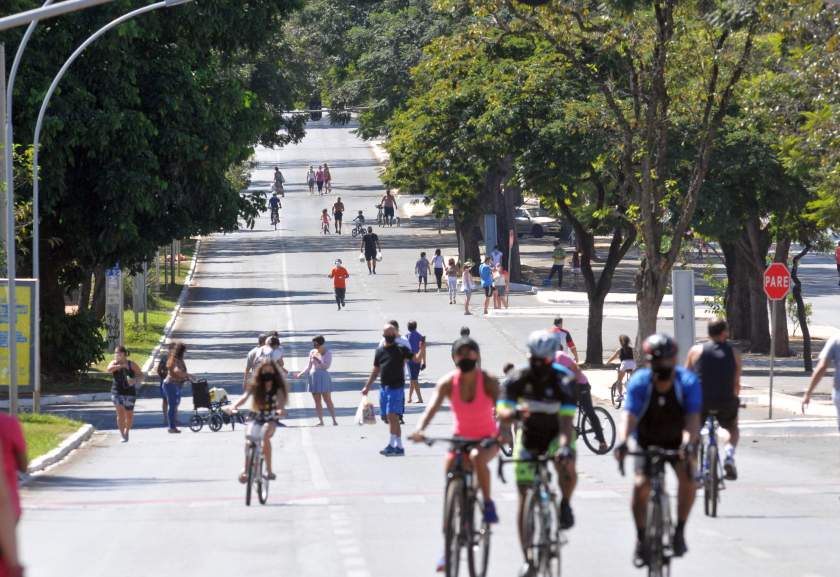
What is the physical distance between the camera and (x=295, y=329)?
5038 centimetres

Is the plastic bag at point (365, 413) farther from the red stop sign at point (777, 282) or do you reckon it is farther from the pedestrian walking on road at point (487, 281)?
the pedestrian walking on road at point (487, 281)

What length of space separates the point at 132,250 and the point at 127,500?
1958cm

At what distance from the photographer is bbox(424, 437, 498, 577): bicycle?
37.6ft

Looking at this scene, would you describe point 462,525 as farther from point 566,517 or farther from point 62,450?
point 62,450

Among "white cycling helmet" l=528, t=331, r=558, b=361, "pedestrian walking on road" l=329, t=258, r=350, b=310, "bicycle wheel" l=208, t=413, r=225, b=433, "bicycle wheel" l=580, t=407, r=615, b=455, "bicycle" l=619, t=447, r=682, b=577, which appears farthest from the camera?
"pedestrian walking on road" l=329, t=258, r=350, b=310

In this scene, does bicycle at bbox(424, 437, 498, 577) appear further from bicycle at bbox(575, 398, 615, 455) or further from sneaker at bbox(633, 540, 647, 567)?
bicycle at bbox(575, 398, 615, 455)

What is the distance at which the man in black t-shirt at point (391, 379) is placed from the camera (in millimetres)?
23891

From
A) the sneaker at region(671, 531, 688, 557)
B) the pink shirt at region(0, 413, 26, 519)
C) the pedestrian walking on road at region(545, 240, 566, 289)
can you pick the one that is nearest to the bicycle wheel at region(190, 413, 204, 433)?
the sneaker at region(671, 531, 688, 557)

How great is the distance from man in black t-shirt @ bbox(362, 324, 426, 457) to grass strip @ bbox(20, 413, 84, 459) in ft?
15.5

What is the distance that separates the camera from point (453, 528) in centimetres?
1151

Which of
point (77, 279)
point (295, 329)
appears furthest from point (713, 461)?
point (295, 329)

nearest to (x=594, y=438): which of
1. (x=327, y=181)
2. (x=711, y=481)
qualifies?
(x=711, y=481)

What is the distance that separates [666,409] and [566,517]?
3.35 ft

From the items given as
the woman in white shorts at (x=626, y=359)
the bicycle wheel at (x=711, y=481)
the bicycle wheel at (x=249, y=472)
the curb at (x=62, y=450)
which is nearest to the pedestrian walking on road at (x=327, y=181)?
the woman in white shorts at (x=626, y=359)
